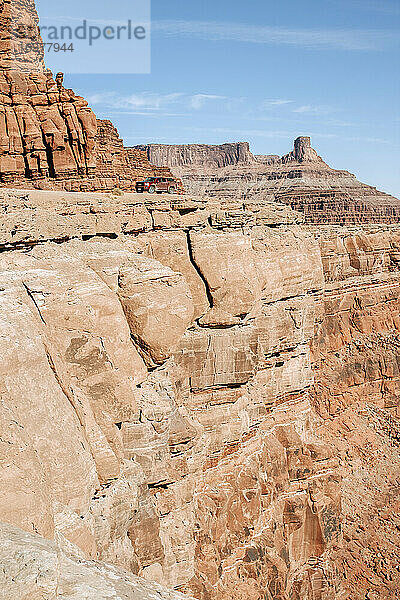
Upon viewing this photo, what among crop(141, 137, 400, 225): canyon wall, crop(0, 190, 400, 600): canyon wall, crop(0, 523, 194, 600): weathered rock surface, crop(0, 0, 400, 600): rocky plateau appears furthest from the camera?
crop(141, 137, 400, 225): canyon wall

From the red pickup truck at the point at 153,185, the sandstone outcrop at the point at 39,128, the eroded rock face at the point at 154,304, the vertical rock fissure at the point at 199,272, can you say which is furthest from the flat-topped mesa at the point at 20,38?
the eroded rock face at the point at 154,304

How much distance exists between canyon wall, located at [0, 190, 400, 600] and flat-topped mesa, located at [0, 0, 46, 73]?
28.8ft

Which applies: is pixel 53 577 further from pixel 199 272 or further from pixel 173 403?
pixel 199 272

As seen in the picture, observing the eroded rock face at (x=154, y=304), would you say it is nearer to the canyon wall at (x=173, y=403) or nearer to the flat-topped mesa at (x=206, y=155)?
the canyon wall at (x=173, y=403)

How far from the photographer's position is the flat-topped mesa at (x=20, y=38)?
22.7 meters

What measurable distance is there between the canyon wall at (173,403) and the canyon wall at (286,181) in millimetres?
66772

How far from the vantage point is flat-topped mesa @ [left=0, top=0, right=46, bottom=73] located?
2270cm

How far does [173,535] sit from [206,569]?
2.06 meters

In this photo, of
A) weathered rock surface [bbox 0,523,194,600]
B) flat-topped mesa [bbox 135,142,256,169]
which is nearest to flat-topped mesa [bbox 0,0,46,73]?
weathered rock surface [bbox 0,523,194,600]

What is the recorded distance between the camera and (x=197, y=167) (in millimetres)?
122750

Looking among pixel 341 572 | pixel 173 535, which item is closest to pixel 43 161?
pixel 173 535

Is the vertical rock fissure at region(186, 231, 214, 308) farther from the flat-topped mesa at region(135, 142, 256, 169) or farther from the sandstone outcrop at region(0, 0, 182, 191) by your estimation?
the flat-topped mesa at region(135, 142, 256, 169)

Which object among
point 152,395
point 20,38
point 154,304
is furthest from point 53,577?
point 20,38

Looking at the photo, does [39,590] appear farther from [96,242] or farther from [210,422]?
[210,422]
